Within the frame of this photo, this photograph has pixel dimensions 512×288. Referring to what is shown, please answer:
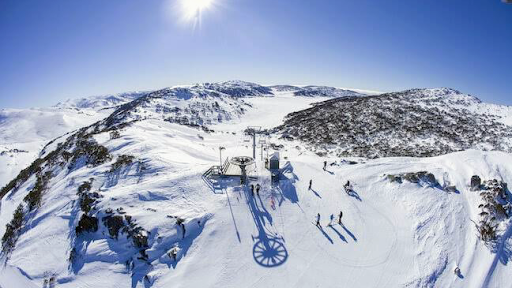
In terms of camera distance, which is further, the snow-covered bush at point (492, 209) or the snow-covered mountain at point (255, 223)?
the snow-covered bush at point (492, 209)

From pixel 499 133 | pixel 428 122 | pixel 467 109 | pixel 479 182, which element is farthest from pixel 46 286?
pixel 467 109

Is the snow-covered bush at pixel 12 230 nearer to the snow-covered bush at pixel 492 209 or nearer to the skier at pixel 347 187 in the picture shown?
the skier at pixel 347 187

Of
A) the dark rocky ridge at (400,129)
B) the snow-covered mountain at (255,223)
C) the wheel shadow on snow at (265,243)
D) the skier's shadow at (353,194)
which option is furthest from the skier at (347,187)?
the dark rocky ridge at (400,129)

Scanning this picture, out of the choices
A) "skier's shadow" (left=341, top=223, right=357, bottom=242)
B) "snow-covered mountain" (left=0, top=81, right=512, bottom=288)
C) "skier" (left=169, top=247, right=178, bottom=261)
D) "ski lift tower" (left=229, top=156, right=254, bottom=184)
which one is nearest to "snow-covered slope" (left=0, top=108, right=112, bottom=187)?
"snow-covered mountain" (left=0, top=81, right=512, bottom=288)

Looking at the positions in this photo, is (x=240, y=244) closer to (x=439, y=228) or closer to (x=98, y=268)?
(x=98, y=268)

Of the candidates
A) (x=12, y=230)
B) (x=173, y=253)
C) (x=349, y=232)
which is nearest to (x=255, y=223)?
(x=173, y=253)

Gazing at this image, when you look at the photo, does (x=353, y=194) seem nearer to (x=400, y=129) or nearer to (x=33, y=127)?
(x=400, y=129)

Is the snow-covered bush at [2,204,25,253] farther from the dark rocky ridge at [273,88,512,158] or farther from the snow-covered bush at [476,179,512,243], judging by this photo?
the dark rocky ridge at [273,88,512,158]
